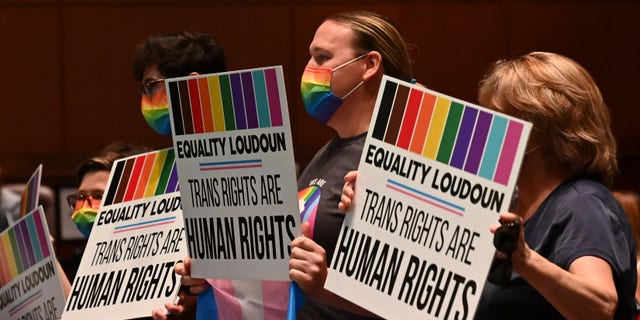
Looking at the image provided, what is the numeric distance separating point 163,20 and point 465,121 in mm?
Result: 4985

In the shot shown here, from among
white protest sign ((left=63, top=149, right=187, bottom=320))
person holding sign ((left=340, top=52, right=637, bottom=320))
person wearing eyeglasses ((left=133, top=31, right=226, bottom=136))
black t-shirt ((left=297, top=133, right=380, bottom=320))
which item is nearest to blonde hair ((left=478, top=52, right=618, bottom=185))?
person holding sign ((left=340, top=52, right=637, bottom=320))

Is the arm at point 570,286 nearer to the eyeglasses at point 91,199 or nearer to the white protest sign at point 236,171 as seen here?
the white protest sign at point 236,171

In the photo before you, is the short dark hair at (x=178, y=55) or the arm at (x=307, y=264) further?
the short dark hair at (x=178, y=55)

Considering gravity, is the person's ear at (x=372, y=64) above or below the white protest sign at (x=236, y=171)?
above

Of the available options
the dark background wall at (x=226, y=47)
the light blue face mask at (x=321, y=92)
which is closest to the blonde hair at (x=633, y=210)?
the light blue face mask at (x=321, y=92)

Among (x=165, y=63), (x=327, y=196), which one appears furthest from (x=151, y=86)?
(x=327, y=196)

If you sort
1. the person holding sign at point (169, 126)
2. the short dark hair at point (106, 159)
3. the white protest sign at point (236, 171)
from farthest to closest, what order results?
the short dark hair at point (106, 159)
the person holding sign at point (169, 126)
the white protest sign at point (236, 171)

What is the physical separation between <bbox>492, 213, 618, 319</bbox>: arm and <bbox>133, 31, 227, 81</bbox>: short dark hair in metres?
1.55

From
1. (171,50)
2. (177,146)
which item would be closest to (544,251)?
(177,146)

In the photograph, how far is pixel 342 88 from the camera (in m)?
2.80

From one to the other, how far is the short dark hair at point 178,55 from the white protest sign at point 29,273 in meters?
0.60

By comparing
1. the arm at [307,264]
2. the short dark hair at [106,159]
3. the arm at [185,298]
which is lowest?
the arm at [185,298]

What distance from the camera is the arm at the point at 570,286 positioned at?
2.08 meters

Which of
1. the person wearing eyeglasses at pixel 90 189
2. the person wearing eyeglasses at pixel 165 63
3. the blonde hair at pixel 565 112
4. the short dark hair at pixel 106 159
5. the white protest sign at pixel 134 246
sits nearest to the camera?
the blonde hair at pixel 565 112
